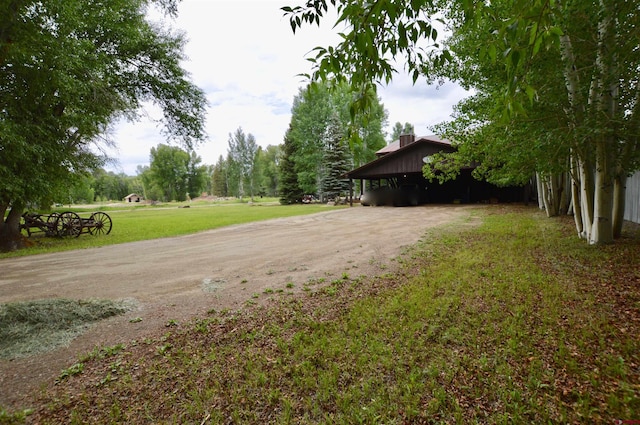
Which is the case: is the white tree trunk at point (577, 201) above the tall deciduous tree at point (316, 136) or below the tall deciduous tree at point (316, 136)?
below

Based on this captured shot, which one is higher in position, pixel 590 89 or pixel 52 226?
pixel 590 89

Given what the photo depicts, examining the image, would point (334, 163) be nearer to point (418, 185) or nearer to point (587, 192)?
point (418, 185)

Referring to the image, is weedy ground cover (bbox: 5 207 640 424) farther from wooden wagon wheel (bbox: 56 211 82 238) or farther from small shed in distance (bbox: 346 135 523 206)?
small shed in distance (bbox: 346 135 523 206)

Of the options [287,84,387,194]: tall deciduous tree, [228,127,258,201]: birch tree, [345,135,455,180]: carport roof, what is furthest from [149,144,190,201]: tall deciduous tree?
[345,135,455,180]: carport roof

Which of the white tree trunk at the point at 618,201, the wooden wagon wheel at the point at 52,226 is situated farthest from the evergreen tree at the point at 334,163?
the white tree trunk at the point at 618,201

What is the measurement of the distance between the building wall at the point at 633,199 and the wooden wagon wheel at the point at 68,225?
69.3ft

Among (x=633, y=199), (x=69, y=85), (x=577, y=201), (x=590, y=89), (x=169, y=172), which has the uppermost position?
(x=169, y=172)

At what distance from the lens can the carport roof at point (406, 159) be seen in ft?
71.9

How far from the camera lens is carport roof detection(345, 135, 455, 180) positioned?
21.9 m

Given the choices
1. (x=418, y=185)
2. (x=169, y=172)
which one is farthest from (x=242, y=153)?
(x=418, y=185)

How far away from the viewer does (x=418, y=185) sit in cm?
2609

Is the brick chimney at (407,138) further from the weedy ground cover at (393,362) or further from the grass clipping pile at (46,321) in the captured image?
the grass clipping pile at (46,321)

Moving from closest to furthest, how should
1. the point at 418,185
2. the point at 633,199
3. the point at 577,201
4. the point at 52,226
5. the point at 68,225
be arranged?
the point at 577,201
the point at 633,199
the point at 52,226
the point at 68,225
the point at 418,185

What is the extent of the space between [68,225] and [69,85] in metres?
6.72
